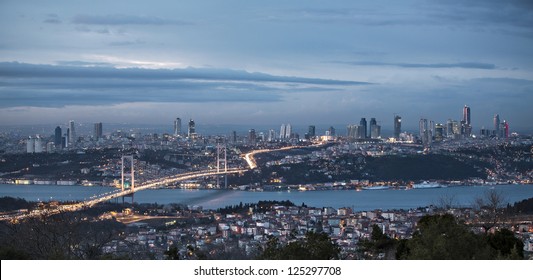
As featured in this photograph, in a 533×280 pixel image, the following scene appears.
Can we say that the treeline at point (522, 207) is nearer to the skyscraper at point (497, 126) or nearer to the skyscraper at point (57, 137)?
the skyscraper at point (497, 126)

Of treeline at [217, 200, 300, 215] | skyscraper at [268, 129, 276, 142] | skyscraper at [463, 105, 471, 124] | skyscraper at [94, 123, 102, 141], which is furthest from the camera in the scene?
skyscraper at [94, 123, 102, 141]

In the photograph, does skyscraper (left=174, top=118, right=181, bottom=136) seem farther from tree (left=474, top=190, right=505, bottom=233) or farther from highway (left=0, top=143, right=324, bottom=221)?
tree (left=474, top=190, right=505, bottom=233)

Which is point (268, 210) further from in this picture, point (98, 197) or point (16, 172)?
point (16, 172)

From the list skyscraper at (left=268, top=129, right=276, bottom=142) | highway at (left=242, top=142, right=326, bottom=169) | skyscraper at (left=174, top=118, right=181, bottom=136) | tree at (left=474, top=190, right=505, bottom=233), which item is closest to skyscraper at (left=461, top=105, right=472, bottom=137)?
tree at (left=474, top=190, right=505, bottom=233)

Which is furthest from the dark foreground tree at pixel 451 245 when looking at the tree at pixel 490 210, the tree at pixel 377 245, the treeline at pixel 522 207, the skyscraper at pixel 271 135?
the skyscraper at pixel 271 135

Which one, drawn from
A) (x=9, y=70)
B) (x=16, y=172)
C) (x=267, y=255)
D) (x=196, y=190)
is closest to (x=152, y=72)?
(x=9, y=70)

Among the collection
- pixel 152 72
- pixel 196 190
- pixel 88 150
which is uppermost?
pixel 152 72
